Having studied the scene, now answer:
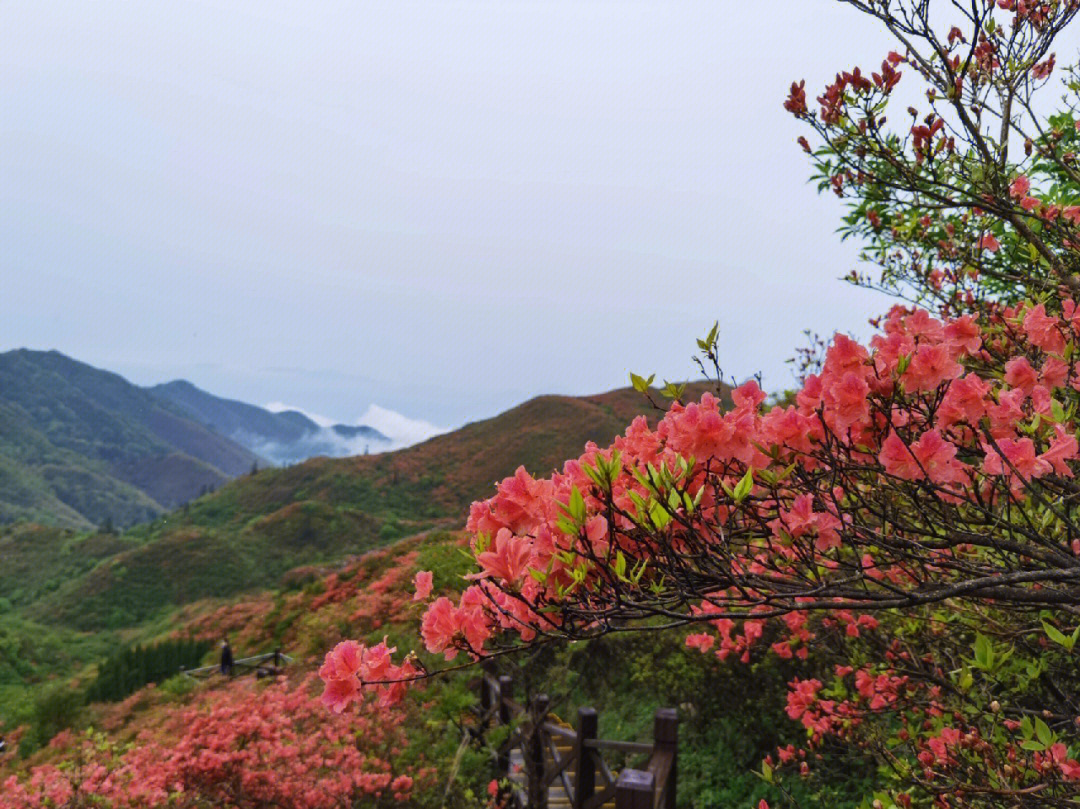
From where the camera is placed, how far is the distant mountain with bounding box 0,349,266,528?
93.4m

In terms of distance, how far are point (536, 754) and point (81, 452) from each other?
543 feet

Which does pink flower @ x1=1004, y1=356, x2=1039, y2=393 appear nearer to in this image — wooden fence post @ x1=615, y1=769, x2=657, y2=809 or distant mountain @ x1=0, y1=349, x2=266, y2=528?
wooden fence post @ x1=615, y1=769, x2=657, y2=809

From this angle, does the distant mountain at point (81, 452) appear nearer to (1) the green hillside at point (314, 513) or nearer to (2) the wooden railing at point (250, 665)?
(1) the green hillside at point (314, 513)

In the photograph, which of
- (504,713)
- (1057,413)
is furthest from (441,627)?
(504,713)

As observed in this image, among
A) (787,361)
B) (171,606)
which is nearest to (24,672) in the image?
(171,606)

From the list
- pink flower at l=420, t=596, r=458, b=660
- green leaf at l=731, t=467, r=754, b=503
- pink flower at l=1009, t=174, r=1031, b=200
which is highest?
pink flower at l=1009, t=174, r=1031, b=200

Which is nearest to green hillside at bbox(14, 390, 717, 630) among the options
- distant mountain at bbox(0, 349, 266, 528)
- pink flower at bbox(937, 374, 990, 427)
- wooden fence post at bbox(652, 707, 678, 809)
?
wooden fence post at bbox(652, 707, 678, 809)

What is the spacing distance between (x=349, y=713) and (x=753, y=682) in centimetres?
444

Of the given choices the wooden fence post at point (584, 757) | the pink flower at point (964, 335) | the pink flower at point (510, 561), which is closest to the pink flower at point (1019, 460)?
the pink flower at point (964, 335)

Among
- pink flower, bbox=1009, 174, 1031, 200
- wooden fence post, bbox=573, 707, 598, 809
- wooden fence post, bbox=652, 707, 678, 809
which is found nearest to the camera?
pink flower, bbox=1009, 174, 1031, 200

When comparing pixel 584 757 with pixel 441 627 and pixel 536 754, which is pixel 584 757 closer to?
pixel 536 754

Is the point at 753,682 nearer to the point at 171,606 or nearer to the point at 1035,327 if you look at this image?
the point at 1035,327

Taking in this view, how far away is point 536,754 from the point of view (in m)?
5.09

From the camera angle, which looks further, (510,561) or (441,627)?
(441,627)
